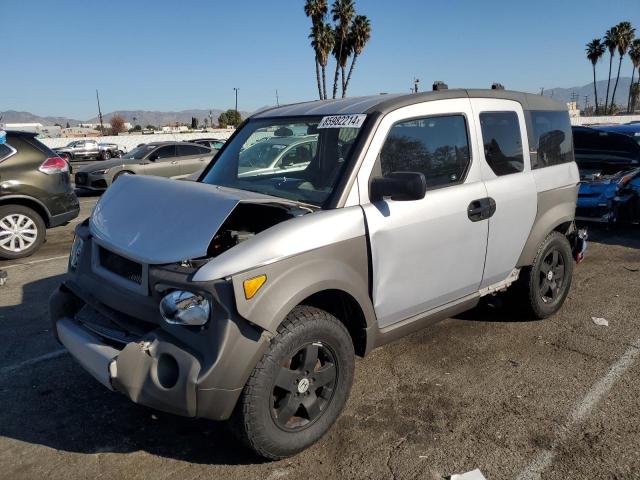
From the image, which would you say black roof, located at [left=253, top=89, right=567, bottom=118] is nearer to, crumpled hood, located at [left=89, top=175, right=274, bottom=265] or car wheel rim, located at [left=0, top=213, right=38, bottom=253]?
crumpled hood, located at [left=89, top=175, right=274, bottom=265]

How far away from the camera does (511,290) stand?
174 inches

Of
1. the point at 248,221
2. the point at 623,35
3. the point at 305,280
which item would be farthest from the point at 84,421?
the point at 623,35

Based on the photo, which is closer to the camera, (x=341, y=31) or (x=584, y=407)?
(x=584, y=407)

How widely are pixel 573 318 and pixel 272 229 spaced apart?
11.0ft

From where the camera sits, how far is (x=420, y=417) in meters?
3.16

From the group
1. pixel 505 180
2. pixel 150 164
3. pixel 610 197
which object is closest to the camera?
pixel 505 180

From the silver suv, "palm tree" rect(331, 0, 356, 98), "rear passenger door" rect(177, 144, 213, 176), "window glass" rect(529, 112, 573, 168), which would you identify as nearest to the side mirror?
the silver suv

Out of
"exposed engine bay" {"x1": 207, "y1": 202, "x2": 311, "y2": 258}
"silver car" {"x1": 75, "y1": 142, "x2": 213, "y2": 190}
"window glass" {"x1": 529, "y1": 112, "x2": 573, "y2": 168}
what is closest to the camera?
"exposed engine bay" {"x1": 207, "y1": 202, "x2": 311, "y2": 258}

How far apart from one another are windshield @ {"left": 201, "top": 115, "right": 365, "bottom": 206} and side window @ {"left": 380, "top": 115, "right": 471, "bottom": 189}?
0.26 metres

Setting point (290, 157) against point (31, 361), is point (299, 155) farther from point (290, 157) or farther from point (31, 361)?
point (31, 361)

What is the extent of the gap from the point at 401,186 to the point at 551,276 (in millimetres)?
2383

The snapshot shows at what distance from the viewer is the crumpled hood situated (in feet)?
8.64

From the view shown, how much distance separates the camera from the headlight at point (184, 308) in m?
2.44

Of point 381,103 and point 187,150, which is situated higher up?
point 381,103
